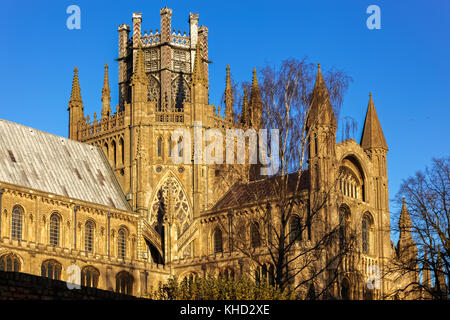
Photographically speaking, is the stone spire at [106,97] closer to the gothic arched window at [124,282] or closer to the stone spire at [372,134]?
the gothic arched window at [124,282]

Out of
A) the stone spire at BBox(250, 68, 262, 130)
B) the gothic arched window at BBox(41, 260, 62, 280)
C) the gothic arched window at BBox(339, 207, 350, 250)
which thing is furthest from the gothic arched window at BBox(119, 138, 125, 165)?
the stone spire at BBox(250, 68, 262, 130)

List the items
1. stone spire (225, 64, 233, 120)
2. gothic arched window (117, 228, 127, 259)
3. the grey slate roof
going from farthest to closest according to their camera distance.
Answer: stone spire (225, 64, 233, 120) < gothic arched window (117, 228, 127, 259) < the grey slate roof

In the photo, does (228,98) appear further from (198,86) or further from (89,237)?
(89,237)

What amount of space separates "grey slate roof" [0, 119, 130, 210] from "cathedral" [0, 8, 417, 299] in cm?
12

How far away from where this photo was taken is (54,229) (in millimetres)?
75062

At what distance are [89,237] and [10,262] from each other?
10.0m

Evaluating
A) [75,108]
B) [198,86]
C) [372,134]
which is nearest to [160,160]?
[198,86]

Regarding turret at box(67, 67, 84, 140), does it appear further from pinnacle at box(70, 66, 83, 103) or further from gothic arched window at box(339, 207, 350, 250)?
gothic arched window at box(339, 207, 350, 250)

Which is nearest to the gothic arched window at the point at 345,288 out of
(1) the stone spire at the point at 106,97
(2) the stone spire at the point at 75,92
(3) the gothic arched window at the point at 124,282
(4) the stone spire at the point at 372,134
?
(4) the stone spire at the point at 372,134

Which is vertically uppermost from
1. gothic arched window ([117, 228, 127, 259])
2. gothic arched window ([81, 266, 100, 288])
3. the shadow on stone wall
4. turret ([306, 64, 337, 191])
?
turret ([306, 64, 337, 191])

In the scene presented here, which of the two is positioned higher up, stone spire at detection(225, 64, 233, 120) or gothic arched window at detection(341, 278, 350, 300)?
stone spire at detection(225, 64, 233, 120)

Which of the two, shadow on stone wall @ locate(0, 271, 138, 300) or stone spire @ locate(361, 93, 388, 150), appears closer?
shadow on stone wall @ locate(0, 271, 138, 300)

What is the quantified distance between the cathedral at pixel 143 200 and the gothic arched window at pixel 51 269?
77 mm

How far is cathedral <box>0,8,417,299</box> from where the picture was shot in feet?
240
